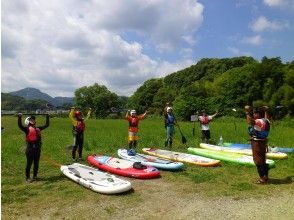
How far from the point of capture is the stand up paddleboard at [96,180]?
10.9 m

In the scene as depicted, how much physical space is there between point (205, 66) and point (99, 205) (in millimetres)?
78940

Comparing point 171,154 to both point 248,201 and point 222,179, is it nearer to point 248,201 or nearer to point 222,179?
point 222,179

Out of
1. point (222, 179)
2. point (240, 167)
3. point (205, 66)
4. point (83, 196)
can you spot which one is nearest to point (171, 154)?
point (240, 167)

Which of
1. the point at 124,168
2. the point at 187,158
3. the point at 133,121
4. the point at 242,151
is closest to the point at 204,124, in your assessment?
the point at 242,151

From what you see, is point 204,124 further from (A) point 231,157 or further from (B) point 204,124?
(A) point 231,157

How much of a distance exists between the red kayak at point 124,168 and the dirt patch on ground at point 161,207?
1601 mm

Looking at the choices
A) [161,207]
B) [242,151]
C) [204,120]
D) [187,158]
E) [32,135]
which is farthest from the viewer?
[204,120]

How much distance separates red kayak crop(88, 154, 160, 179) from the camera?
1293cm

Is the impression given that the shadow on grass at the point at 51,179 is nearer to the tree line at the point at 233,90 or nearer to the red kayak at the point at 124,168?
the red kayak at the point at 124,168

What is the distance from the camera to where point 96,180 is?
11.9 meters

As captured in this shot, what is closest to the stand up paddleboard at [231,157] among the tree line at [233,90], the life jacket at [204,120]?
the life jacket at [204,120]

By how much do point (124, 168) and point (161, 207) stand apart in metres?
4.05

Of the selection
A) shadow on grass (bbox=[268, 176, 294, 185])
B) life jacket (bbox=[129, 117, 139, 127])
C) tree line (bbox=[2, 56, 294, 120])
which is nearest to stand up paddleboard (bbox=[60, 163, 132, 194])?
life jacket (bbox=[129, 117, 139, 127])

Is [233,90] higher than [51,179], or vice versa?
[233,90]
